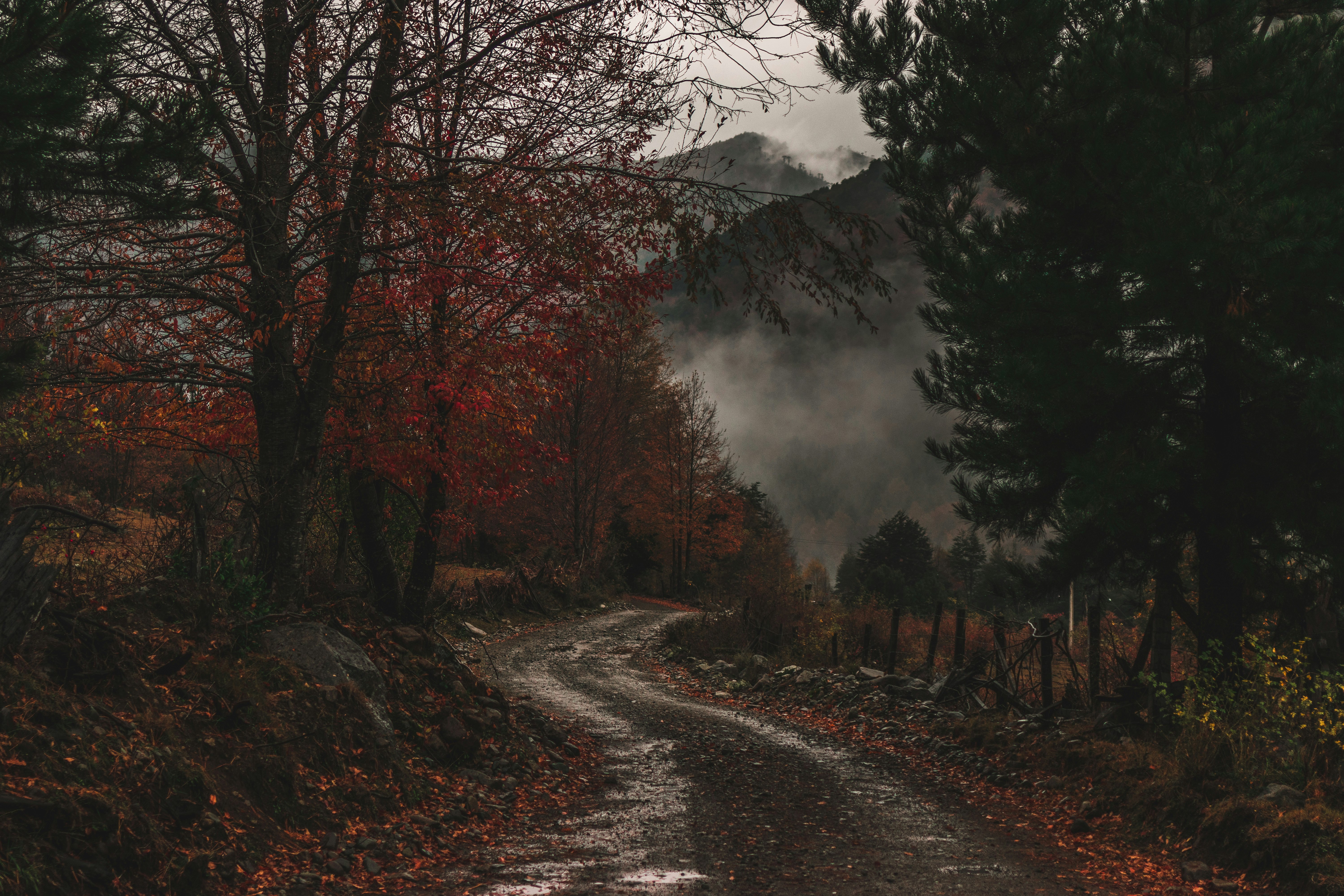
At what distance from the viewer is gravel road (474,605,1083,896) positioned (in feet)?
16.6

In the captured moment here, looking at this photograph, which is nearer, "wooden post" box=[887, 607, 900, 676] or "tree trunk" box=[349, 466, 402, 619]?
"tree trunk" box=[349, 466, 402, 619]

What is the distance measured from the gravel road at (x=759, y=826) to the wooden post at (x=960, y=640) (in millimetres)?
2400

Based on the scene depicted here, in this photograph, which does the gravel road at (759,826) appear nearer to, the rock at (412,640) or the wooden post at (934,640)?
the rock at (412,640)

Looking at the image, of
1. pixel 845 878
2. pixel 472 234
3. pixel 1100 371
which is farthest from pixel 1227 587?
pixel 472 234

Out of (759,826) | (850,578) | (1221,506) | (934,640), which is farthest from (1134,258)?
(850,578)

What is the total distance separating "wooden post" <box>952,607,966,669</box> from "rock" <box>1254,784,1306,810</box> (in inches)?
Result: 223

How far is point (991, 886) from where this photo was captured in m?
5.06

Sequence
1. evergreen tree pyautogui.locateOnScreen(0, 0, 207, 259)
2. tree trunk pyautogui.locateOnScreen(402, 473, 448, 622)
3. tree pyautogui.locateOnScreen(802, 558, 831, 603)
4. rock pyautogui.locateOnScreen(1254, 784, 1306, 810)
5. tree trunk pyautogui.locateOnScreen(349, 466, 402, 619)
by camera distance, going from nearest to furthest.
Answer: evergreen tree pyautogui.locateOnScreen(0, 0, 207, 259), rock pyautogui.locateOnScreen(1254, 784, 1306, 810), tree trunk pyautogui.locateOnScreen(349, 466, 402, 619), tree trunk pyautogui.locateOnScreen(402, 473, 448, 622), tree pyautogui.locateOnScreen(802, 558, 831, 603)

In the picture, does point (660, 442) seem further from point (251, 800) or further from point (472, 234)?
point (251, 800)

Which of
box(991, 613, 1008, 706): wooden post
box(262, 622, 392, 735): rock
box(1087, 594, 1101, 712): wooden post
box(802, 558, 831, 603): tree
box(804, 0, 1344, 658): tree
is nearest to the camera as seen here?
box(804, 0, 1344, 658): tree

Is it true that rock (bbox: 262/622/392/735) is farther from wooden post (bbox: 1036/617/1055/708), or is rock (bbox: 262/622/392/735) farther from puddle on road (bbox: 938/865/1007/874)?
wooden post (bbox: 1036/617/1055/708)

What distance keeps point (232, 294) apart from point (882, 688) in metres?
9.95

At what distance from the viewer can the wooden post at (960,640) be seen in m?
11.4

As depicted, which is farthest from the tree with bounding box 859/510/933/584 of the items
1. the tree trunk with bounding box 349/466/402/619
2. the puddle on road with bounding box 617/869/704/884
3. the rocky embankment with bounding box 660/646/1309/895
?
the puddle on road with bounding box 617/869/704/884
